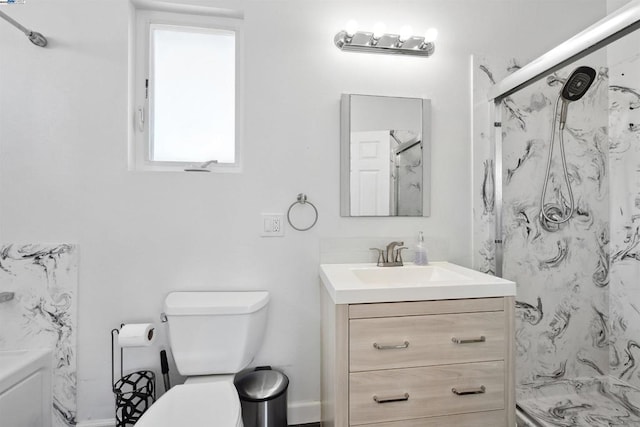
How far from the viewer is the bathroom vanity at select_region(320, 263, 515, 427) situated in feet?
3.42

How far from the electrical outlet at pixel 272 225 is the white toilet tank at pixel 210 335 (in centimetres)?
36

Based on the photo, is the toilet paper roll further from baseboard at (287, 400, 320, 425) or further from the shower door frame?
the shower door frame

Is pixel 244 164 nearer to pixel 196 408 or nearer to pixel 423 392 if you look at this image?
pixel 196 408

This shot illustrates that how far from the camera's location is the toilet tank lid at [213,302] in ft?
3.99

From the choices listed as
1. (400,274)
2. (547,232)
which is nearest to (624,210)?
(547,232)

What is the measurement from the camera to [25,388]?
1.20 meters

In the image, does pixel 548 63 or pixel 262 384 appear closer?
pixel 548 63

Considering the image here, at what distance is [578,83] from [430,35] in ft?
2.68

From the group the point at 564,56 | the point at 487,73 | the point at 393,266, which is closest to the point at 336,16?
the point at 487,73

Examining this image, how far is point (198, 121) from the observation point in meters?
1.56

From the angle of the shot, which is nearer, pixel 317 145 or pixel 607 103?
pixel 317 145

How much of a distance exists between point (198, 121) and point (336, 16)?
2.95ft

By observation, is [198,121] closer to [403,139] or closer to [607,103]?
[403,139]

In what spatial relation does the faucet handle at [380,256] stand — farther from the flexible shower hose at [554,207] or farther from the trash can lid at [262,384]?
the flexible shower hose at [554,207]
